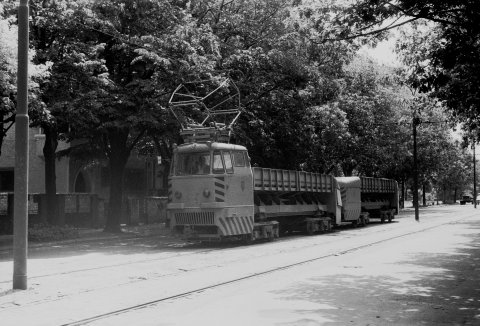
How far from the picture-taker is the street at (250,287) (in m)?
7.79

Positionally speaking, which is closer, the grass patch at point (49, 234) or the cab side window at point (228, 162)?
the cab side window at point (228, 162)

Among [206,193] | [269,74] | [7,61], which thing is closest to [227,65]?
[269,74]

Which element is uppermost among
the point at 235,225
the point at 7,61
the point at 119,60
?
the point at 119,60

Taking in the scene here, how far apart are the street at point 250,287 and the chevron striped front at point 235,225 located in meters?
0.84

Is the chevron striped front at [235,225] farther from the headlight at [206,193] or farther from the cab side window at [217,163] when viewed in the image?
the cab side window at [217,163]

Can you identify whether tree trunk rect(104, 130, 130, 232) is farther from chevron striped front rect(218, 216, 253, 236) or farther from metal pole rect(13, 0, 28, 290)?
metal pole rect(13, 0, 28, 290)

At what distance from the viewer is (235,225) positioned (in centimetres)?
1861

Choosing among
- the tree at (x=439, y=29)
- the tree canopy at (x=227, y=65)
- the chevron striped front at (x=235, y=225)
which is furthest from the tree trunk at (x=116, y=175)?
the tree at (x=439, y=29)

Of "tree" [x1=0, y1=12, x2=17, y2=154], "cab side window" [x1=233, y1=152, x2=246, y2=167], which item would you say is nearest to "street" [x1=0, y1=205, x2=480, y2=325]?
"cab side window" [x1=233, y1=152, x2=246, y2=167]

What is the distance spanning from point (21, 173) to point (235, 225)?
959cm

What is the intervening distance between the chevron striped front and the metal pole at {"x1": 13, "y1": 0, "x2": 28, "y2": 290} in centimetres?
873

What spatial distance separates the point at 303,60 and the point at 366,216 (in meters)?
10.1

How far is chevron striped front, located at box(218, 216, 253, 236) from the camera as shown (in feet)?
59.4

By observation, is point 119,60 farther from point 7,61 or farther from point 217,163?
point 7,61
